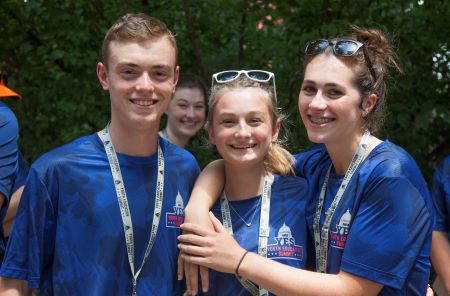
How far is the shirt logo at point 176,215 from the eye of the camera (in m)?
3.26

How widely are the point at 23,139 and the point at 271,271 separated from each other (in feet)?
12.4

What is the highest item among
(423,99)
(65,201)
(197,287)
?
(423,99)

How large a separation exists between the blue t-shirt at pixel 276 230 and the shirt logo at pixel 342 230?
22 cm

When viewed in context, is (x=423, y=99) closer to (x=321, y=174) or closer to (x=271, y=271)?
(x=321, y=174)

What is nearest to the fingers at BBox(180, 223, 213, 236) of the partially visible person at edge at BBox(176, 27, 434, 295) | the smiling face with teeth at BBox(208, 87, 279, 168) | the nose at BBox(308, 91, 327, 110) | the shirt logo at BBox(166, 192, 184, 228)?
the partially visible person at edge at BBox(176, 27, 434, 295)

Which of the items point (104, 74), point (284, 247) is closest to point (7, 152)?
point (104, 74)

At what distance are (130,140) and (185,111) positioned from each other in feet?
8.04

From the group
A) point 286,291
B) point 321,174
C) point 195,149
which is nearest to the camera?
point 286,291

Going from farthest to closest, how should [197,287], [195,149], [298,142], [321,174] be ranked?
1. [195,149]
2. [298,142]
3. [321,174]
4. [197,287]

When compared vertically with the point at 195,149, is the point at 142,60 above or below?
above

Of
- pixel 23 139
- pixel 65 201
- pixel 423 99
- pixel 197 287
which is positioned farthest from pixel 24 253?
pixel 423 99

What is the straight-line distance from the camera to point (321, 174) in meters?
3.40

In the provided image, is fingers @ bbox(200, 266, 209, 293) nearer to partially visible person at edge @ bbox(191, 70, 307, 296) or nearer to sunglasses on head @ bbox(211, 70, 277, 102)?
partially visible person at edge @ bbox(191, 70, 307, 296)

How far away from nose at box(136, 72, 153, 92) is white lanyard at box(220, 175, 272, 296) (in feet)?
2.12
